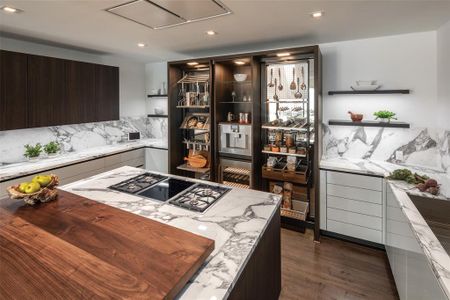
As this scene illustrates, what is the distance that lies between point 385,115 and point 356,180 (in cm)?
82

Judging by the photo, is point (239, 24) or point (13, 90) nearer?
point (239, 24)

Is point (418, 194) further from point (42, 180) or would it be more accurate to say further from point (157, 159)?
point (157, 159)

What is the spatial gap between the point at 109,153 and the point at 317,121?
2870mm

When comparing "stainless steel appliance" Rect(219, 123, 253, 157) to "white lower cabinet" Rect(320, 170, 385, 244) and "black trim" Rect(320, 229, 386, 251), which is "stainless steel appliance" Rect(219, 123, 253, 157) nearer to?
"white lower cabinet" Rect(320, 170, 385, 244)

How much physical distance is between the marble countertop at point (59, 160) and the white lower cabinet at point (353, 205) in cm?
258

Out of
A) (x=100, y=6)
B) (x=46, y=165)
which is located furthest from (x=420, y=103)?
(x=46, y=165)

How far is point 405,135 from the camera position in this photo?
2.86m

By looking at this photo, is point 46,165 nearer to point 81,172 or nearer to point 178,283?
point 81,172

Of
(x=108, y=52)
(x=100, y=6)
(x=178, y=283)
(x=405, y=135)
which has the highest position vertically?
(x=108, y=52)

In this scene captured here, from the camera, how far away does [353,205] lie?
2.71 metres

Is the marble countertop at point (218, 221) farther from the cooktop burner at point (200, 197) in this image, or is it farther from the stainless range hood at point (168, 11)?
the stainless range hood at point (168, 11)

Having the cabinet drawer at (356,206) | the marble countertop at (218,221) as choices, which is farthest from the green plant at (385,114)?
the marble countertop at (218,221)

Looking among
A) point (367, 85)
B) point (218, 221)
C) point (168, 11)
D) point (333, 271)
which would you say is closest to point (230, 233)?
point (218, 221)

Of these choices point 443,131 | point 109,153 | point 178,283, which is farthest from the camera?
point 109,153
